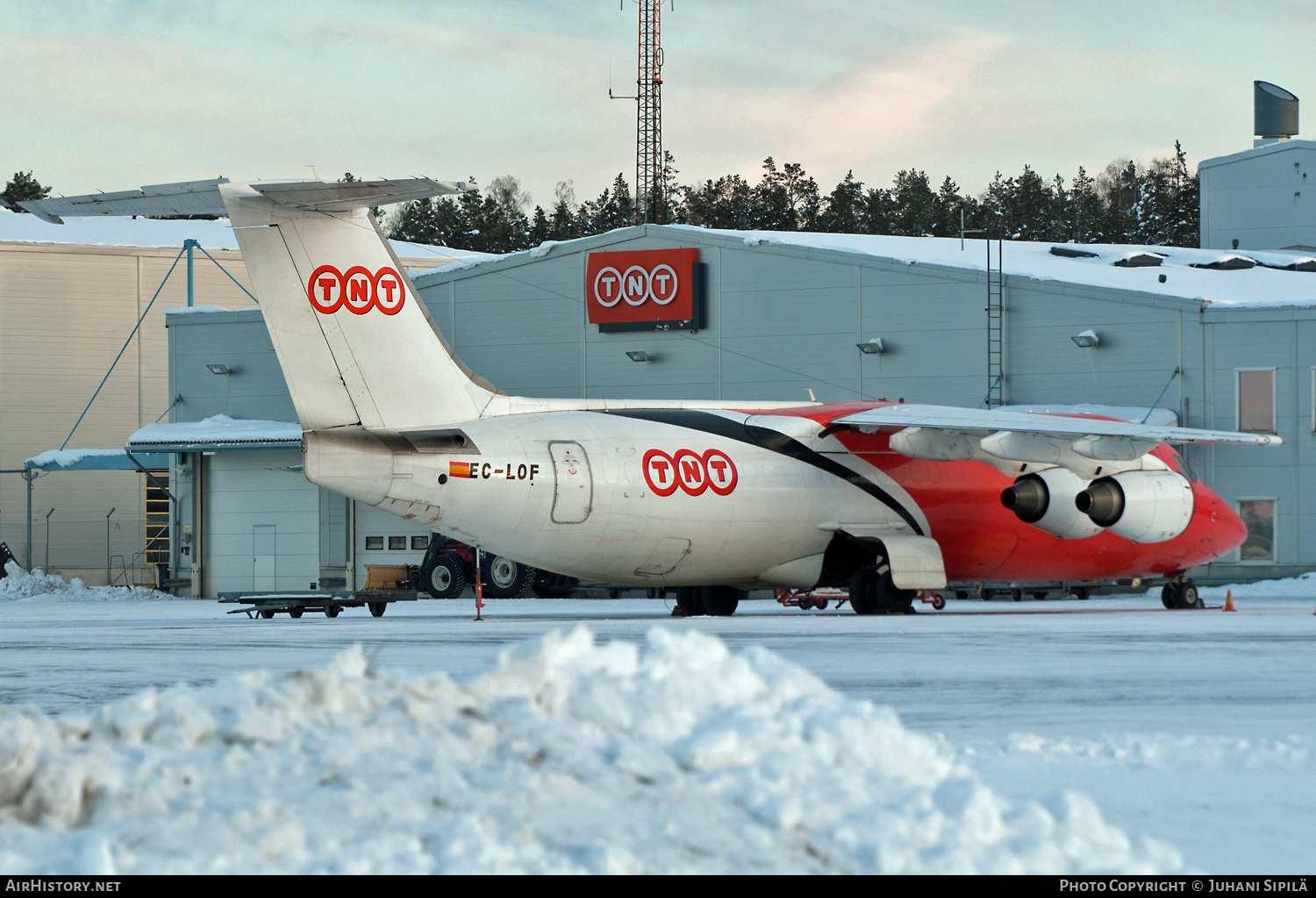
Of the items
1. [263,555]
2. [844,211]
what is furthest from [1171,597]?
[844,211]

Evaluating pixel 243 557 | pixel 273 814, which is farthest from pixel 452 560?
pixel 273 814

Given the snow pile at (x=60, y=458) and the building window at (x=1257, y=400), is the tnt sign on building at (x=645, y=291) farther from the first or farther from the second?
the snow pile at (x=60, y=458)

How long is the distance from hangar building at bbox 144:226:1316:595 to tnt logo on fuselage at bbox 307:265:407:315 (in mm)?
16518

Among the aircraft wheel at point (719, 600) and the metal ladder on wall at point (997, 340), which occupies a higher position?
the metal ladder on wall at point (997, 340)

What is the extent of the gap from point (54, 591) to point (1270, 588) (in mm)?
31580

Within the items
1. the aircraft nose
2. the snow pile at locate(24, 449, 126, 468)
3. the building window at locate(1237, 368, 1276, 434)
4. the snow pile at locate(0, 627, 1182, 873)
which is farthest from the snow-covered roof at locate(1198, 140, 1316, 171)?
the snow pile at locate(0, 627, 1182, 873)

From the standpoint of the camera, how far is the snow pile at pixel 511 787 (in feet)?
14.8

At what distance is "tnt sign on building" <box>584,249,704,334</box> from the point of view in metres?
37.0

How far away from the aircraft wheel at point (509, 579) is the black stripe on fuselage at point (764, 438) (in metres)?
15.2

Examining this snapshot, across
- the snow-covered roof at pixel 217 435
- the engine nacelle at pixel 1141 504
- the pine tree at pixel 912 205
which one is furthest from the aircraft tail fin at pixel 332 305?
the pine tree at pixel 912 205

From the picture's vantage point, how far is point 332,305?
58.8 feet

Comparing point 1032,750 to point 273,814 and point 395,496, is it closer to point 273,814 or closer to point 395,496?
point 273,814

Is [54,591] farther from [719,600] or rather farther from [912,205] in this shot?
[912,205]

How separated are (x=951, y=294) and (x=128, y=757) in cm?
3141
